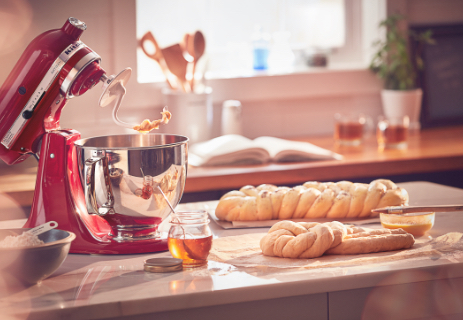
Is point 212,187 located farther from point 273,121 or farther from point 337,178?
point 273,121

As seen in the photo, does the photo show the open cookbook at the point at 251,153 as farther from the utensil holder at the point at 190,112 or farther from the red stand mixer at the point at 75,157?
the red stand mixer at the point at 75,157

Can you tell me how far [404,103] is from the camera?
8.66ft

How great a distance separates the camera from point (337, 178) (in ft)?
6.60

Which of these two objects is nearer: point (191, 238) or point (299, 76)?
point (191, 238)

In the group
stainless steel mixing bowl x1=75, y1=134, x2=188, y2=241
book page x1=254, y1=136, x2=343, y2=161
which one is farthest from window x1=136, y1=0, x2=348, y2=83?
stainless steel mixing bowl x1=75, y1=134, x2=188, y2=241

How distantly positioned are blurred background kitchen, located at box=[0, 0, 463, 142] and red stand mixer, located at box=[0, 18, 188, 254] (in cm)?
124

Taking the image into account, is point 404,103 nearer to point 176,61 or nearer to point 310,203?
point 176,61

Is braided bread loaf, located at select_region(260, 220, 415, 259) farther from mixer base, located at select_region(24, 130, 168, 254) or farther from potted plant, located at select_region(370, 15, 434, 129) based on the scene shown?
potted plant, located at select_region(370, 15, 434, 129)

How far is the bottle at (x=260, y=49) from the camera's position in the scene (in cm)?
261

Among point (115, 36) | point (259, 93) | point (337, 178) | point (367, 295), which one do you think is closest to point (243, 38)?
point (259, 93)

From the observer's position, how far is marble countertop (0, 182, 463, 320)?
0.79m

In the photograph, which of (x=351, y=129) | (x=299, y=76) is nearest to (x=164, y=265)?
(x=351, y=129)

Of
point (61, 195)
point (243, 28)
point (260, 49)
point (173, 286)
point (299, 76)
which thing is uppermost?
point (243, 28)

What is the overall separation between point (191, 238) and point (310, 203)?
38 cm
